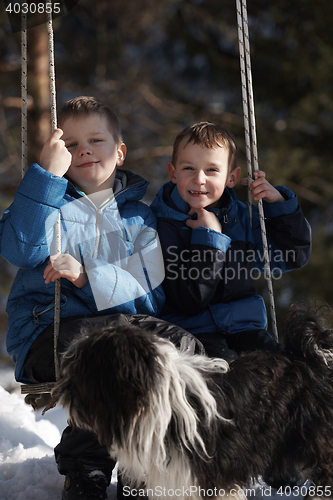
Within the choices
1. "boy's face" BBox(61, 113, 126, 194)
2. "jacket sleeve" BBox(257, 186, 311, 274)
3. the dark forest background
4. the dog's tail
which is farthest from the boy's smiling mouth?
the dark forest background

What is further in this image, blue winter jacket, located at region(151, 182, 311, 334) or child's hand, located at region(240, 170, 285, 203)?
child's hand, located at region(240, 170, 285, 203)

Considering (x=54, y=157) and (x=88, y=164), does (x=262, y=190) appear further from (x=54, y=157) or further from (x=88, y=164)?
(x=54, y=157)

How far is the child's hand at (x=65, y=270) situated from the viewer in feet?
5.72

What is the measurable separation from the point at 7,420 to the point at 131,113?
5.45 metres

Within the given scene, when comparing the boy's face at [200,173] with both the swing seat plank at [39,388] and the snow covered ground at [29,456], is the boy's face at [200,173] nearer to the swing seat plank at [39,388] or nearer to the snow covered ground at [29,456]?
the swing seat plank at [39,388]

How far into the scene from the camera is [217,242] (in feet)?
6.73

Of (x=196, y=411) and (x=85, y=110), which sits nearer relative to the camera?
(x=196, y=411)

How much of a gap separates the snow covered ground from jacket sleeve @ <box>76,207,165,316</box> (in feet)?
2.35

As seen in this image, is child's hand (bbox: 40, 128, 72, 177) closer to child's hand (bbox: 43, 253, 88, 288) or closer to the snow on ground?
child's hand (bbox: 43, 253, 88, 288)

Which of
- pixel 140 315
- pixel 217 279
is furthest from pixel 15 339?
pixel 217 279

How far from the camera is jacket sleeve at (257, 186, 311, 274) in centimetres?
225

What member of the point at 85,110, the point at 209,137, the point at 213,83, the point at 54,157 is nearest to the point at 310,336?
the point at 209,137

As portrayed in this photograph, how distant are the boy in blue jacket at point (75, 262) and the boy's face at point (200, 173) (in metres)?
0.26

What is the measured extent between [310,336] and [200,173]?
94 cm
